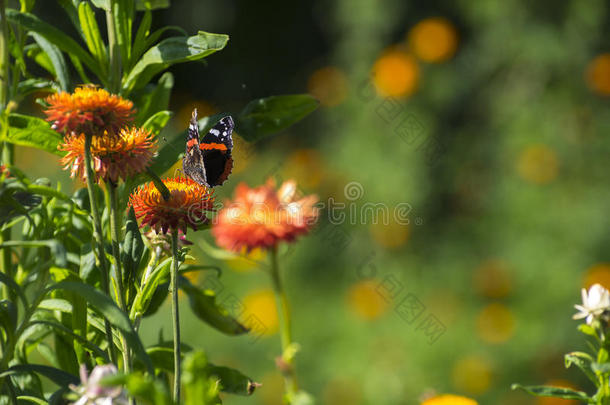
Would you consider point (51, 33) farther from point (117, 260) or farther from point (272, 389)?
point (272, 389)

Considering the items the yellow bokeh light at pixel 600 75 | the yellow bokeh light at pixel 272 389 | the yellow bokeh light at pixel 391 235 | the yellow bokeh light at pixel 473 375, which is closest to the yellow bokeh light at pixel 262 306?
the yellow bokeh light at pixel 272 389

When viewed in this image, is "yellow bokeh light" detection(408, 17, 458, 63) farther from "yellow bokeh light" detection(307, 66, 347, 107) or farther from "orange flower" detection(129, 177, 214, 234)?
"orange flower" detection(129, 177, 214, 234)

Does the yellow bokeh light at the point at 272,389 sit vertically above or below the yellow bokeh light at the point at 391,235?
below

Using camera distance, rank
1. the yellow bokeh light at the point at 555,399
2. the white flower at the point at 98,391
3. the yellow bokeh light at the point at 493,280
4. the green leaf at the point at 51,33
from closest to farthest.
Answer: the white flower at the point at 98,391
the green leaf at the point at 51,33
the yellow bokeh light at the point at 555,399
the yellow bokeh light at the point at 493,280

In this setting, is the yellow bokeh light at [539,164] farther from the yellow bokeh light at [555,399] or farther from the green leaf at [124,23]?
the green leaf at [124,23]

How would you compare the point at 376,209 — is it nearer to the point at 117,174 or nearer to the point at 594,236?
the point at 594,236
